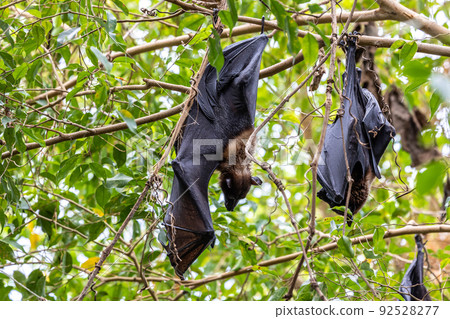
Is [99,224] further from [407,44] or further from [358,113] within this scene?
[407,44]

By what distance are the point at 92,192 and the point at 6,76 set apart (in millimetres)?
1785

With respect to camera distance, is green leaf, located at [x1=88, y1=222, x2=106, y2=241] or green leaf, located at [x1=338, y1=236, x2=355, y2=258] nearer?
green leaf, located at [x1=338, y1=236, x2=355, y2=258]

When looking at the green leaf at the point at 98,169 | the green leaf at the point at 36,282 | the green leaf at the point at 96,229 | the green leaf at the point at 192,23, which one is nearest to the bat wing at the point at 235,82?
the green leaf at the point at 192,23

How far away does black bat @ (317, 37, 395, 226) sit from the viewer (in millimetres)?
3439

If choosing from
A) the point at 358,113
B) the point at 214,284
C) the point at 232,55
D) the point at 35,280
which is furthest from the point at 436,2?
the point at 35,280

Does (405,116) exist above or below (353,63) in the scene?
below

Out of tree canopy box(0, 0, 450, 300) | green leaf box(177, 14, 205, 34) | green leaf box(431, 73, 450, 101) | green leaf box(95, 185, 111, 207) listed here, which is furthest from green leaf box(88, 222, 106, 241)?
green leaf box(431, 73, 450, 101)

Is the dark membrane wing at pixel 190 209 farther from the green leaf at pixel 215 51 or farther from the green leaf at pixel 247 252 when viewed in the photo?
the green leaf at pixel 215 51

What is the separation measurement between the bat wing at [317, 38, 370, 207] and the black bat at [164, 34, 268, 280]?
1.76ft

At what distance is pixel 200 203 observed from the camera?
3.08 metres

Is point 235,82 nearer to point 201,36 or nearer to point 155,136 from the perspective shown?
point 201,36

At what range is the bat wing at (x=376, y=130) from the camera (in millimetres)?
3496

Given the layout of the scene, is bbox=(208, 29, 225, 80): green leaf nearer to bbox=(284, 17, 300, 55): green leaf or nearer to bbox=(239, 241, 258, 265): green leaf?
bbox=(284, 17, 300, 55): green leaf

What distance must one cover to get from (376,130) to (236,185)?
1.02m
